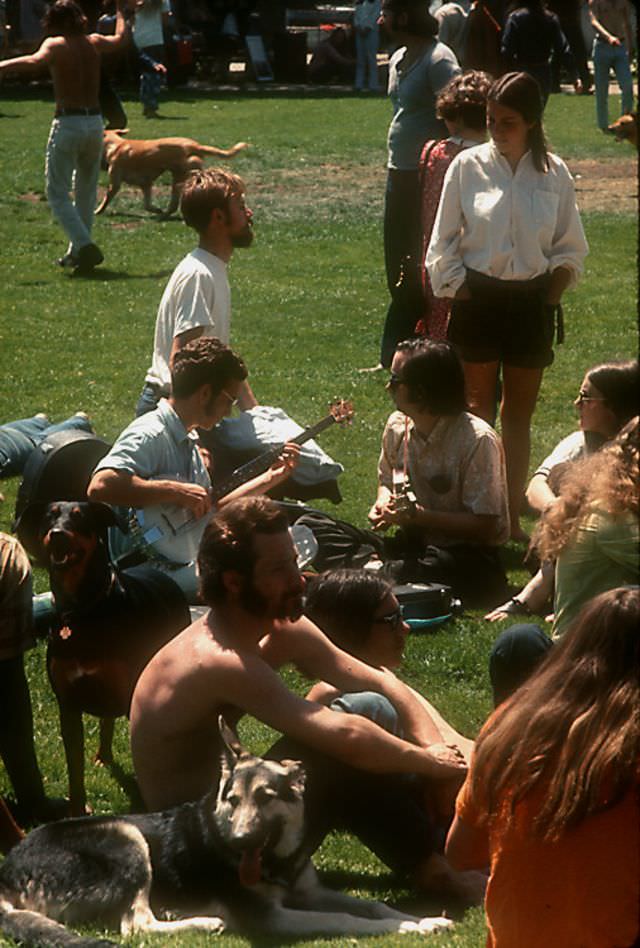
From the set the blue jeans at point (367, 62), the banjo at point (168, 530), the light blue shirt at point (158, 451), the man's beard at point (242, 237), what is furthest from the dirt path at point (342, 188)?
the banjo at point (168, 530)

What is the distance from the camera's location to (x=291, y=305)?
1288 centimetres

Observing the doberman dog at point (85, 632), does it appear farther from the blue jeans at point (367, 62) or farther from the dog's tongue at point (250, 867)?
the blue jeans at point (367, 62)

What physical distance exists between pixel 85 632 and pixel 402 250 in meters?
5.45

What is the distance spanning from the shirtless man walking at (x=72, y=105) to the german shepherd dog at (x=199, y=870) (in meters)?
9.50

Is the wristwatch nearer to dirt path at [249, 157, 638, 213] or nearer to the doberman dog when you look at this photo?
the doberman dog

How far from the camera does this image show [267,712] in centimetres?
421

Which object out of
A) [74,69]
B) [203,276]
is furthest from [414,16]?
[74,69]

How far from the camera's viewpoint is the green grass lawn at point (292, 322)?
19.2ft

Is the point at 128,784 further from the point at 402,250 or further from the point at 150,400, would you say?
the point at 402,250

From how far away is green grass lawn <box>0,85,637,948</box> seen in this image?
5848 mm

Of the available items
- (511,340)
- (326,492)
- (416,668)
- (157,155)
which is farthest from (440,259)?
(157,155)

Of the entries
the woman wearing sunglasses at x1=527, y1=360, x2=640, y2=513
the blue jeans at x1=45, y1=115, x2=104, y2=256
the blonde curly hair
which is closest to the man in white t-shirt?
the woman wearing sunglasses at x1=527, y1=360, x2=640, y2=513

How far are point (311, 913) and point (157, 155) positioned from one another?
46.1 ft

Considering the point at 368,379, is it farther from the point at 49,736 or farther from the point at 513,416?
the point at 49,736
